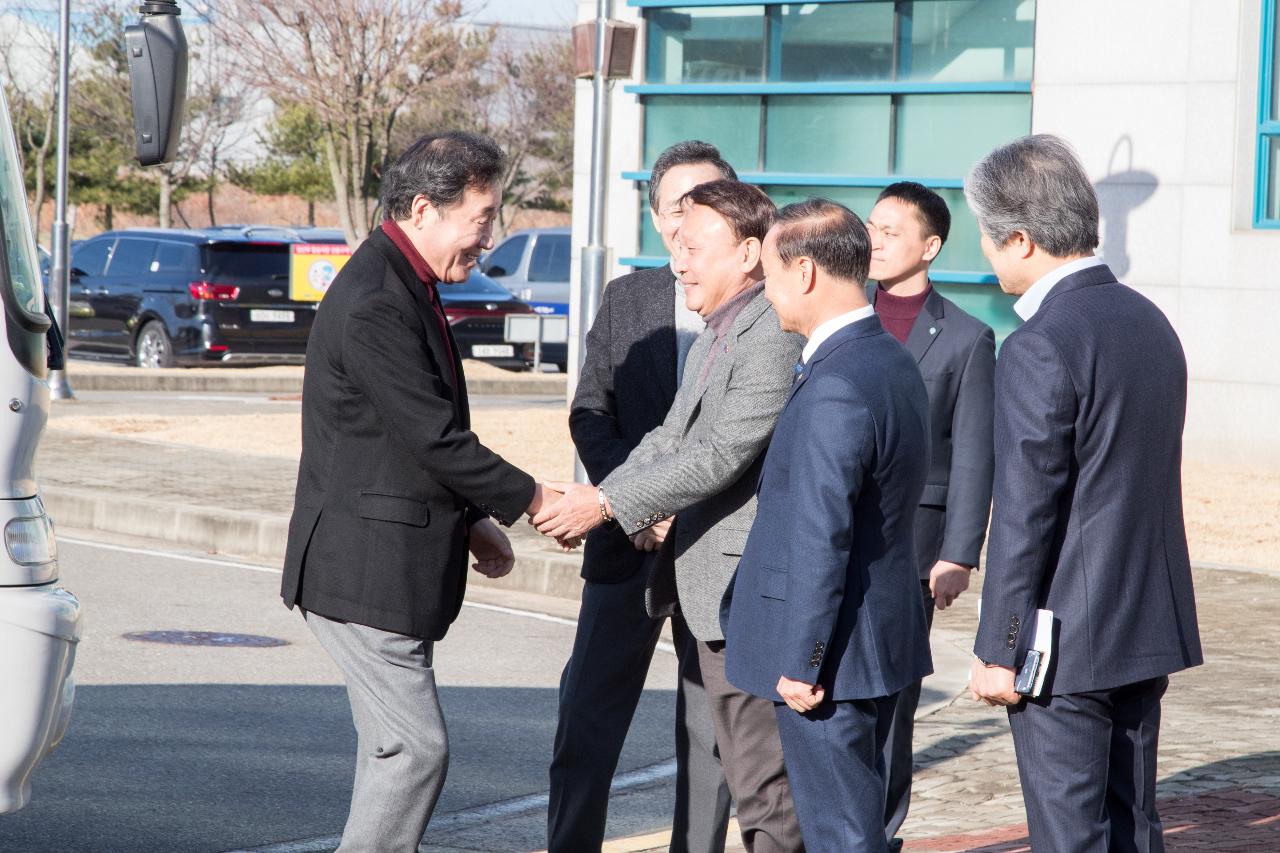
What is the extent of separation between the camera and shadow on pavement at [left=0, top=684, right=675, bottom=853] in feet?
18.0

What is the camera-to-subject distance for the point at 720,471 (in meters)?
4.35

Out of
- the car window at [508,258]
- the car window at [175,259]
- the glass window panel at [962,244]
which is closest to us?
the glass window panel at [962,244]

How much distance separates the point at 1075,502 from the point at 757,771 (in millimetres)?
1090

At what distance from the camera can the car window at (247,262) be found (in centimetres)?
2362

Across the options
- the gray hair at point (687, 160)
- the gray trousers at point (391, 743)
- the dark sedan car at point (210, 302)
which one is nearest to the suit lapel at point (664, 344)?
the gray hair at point (687, 160)

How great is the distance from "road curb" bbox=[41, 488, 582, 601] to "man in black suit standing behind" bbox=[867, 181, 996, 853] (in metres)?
4.86

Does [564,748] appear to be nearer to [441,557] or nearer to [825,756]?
[441,557]

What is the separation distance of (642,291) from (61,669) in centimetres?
192

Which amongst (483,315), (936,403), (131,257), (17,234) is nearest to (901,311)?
(936,403)

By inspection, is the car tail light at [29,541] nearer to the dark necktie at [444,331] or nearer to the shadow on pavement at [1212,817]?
the dark necktie at [444,331]

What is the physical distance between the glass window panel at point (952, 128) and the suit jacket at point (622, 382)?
10936 mm

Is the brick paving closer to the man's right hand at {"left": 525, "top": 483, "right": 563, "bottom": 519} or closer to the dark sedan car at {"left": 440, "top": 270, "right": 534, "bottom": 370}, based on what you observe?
the man's right hand at {"left": 525, "top": 483, "right": 563, "bottom": 519}

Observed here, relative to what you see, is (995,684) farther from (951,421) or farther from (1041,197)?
(951,421)

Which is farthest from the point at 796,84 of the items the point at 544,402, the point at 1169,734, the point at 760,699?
the point at 760,699
